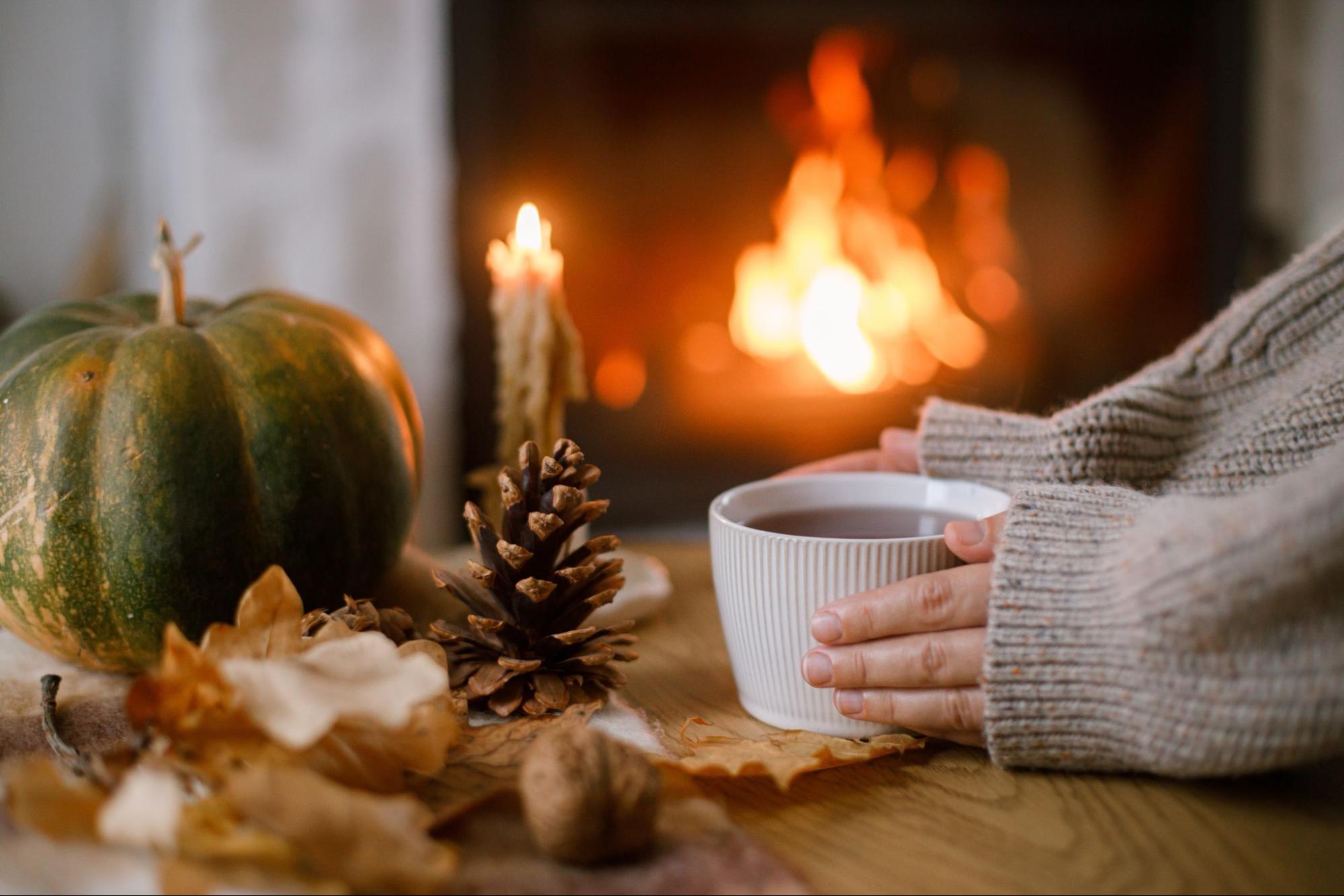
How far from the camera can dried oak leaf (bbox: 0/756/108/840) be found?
364mm

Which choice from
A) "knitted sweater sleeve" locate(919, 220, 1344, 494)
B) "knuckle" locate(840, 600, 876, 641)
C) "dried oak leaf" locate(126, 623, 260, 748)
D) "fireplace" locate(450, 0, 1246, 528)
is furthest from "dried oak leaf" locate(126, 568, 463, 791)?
"fireplace" locate(450, 0, 1246, 528)

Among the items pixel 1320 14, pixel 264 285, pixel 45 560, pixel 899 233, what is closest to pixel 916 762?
pixel 45 560

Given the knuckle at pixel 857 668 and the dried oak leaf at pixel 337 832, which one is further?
the knuckle at pixel 857 668

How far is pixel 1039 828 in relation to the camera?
0.45 metres

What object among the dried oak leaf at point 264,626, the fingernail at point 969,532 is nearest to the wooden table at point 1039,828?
the fingernail at point 969,532

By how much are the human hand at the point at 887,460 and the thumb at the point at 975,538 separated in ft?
0.68

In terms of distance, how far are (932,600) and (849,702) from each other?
0.07 metres

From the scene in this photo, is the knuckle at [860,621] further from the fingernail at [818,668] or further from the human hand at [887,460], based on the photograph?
the human hand at [887,460]

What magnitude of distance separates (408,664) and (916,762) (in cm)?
26

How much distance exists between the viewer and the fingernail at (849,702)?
527mm

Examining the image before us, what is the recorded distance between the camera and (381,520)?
653 mm

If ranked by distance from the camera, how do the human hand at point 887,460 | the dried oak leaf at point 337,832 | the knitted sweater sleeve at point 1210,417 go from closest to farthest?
the dried oak leaf at point 337,832
the knitted sweater sleeve at point 1210,417
the human hand at point 887,460

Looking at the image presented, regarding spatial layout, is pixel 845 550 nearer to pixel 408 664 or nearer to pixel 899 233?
pixel 408 664

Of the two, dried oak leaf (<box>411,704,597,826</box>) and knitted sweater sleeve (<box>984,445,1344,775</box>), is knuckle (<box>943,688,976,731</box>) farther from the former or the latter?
dried oak leaf (<box>411,704,597,826</box>)
